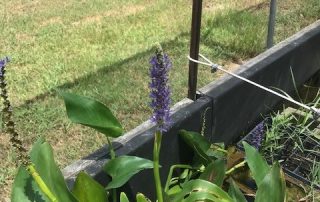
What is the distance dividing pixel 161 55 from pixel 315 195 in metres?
1.11

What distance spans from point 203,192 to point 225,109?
714 mm

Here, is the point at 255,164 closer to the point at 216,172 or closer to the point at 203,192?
the point at 216,172

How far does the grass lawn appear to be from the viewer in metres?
2.66

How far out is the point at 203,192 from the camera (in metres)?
1.55

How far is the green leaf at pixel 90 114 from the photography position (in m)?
1.55

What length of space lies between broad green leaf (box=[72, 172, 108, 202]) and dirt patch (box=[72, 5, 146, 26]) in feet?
9.25

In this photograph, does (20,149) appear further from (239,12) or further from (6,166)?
(239,12)

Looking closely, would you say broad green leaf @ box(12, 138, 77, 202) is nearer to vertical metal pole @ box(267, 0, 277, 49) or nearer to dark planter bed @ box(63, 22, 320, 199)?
dark planter bed @ box(63, 22, 320, 199)

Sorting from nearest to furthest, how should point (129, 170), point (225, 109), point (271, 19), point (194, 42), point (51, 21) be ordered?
point (129, 170) → point (194, 42) → point (225, 109) → point (271, 19) → point (51, 21)

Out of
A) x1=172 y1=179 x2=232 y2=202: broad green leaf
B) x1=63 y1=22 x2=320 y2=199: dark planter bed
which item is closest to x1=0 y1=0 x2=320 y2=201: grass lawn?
x1=63 y1=22 x2=320 y2=199: dark planter bed

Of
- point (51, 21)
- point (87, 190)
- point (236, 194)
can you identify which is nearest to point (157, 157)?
point (87, 190)

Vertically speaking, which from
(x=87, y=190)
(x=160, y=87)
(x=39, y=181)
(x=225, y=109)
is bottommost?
(x=225, y=109)

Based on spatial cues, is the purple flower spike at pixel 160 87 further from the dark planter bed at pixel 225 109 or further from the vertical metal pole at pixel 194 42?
the vertical metal pole at pixel 194 42

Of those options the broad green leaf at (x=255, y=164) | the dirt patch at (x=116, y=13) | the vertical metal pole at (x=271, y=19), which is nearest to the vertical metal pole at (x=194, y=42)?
the broad green leaf at (x=255, y=164)
